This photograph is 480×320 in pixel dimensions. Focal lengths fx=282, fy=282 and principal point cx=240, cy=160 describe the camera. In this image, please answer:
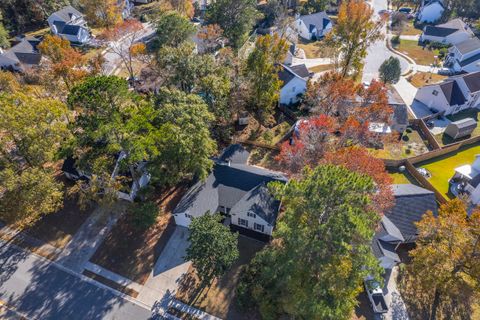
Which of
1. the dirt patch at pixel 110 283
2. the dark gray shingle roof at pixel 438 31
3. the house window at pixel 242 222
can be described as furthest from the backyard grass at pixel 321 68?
the dirt patch at pixel 110 283

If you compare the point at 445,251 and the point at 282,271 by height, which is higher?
the point at 282,271

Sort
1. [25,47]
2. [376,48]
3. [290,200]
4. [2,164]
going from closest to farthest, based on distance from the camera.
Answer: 1. [290,200]
2. [2,164]
3. [25,47]
4. [376,48]

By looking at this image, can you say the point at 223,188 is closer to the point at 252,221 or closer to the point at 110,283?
the point at 252,221

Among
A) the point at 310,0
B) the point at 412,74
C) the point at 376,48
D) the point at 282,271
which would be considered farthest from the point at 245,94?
the point at 310,0

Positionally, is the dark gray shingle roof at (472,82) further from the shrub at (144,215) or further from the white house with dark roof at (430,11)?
the shrub at (144,215)

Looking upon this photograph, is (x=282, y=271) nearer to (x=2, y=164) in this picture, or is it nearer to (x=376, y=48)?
(x=2, y=164)

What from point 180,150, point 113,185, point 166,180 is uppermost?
point 180,150
